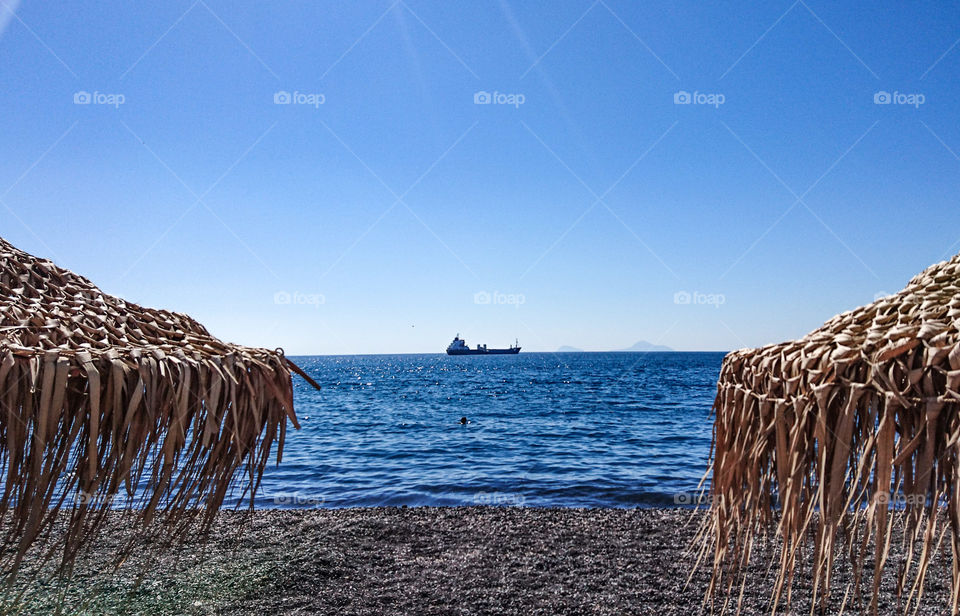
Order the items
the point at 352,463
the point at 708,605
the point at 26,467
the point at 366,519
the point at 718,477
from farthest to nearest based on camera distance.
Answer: the point at 352,463 < the point at 366,519 < the point at 708,605 < the point at 718,477 < the point at 26,467

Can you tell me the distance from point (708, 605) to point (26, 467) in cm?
550

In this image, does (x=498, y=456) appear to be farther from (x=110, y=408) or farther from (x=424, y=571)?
(x=110, y=408)

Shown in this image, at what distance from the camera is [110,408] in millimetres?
2744

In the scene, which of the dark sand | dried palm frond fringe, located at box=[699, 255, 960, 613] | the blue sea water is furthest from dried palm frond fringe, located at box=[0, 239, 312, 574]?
the blue sea water

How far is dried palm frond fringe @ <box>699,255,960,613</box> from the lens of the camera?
2096 mm

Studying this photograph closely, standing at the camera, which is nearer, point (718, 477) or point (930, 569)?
point (718, 477)

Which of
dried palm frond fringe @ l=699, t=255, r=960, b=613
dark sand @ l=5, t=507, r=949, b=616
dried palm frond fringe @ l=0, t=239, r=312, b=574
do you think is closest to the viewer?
dried palm frond fringe @ l=699, t=255, r=960, b=613

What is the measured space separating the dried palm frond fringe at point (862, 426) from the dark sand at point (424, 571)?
334cm

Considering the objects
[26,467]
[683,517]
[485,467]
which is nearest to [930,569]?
[683,517]

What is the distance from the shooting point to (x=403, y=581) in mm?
6102

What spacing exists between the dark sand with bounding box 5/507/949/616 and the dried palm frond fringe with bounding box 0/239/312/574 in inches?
73.6

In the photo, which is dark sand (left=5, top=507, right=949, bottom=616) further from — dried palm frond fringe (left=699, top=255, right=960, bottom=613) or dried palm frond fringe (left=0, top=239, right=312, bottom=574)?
dried palm frond fringe (left=699, top=255, right=960, bottom=613)

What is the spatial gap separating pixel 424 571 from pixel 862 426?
17.3ft

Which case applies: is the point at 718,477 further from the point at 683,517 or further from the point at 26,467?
the point at 683,517
